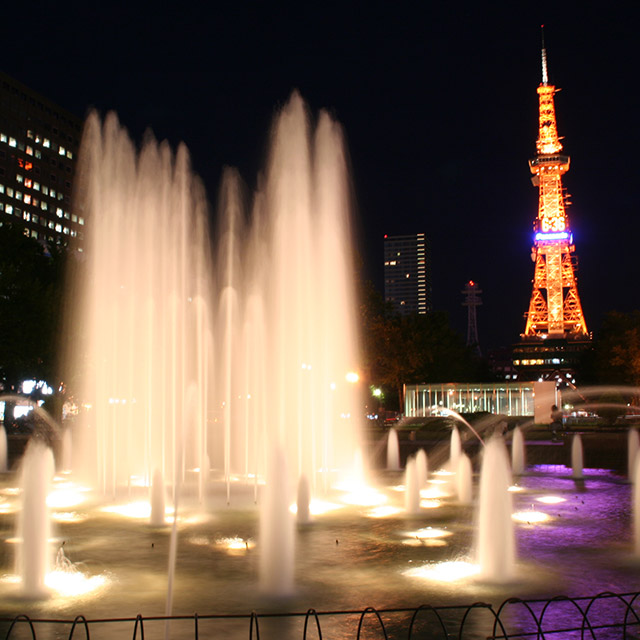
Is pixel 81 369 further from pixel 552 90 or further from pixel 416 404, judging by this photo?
pixel 552 90

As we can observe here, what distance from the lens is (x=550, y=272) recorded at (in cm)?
13725

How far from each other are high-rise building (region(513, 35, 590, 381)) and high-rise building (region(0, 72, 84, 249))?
83.0m

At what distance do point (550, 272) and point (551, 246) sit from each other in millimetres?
4996

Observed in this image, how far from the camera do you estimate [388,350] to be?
49.3 meters

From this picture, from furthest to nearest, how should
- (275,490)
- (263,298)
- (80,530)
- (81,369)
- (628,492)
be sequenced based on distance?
(81,369), (263,298), (628,492), (80,530), (275,490)

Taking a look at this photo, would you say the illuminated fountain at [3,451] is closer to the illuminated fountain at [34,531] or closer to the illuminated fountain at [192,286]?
the illuminated fountain at [192,286]

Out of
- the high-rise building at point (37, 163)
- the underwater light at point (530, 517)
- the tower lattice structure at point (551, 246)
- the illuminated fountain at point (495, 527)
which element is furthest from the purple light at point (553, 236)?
the illuminated fountain at point (495, 527)

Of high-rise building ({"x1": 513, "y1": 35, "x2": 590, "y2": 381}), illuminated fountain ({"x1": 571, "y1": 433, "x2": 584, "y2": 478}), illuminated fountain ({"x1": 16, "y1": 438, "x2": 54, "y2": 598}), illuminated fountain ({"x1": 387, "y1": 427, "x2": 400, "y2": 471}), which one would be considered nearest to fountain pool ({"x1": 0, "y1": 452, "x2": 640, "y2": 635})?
illuminated fountain ({"x1": 16, "y1": 438, "x2": 54, "y2": 598})

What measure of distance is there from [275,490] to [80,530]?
4.40 m

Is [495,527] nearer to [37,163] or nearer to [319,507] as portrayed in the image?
[319,507]

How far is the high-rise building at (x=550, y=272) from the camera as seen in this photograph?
5162 inches

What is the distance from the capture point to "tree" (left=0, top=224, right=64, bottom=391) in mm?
34688

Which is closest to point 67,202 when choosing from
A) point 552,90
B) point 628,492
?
point 552,90

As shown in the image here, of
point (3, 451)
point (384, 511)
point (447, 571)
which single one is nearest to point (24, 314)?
point (3, 451)
